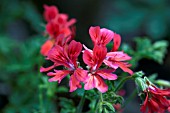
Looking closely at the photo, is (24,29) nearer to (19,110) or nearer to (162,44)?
(19,110)

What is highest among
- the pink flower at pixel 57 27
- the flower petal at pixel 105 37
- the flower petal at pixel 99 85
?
the pink flower at pixel 57 27

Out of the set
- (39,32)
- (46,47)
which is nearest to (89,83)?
(46,47)

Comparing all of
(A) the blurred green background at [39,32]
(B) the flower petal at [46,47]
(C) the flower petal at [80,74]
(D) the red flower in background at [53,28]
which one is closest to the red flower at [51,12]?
(D) the red flower in background at [53,28]

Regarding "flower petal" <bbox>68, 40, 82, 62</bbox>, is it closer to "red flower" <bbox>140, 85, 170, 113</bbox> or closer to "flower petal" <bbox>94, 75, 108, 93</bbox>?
"flower petal" <bbox>94, 75, 108, 93</bbox>

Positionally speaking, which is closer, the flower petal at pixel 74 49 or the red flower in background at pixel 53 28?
the flower petal at pixel 74 49

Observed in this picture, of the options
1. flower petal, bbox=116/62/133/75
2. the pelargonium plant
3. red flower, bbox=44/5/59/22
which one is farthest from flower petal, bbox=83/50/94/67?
red flower, bbox=44/5/59/22

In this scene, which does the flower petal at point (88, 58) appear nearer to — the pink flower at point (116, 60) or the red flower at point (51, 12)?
the pink flower at point (116, 60)

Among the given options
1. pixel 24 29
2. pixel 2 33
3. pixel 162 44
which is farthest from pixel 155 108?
pixel 24 29

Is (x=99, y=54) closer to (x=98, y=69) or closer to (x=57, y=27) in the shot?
(x=98, y=69)
